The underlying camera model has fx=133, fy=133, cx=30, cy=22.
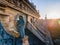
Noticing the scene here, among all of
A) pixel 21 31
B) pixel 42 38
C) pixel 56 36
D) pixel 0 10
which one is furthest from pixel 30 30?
pixel 56 36

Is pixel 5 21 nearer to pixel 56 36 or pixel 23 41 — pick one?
pixel 23 41

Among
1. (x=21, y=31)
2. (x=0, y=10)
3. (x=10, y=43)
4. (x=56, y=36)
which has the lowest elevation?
(x=56, y=36)

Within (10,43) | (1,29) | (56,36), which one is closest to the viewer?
(1,29)

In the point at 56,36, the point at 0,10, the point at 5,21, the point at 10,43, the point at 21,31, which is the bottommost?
the point at 56,36

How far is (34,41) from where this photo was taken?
11.8m

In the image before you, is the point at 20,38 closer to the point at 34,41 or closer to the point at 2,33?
the point at 2,33

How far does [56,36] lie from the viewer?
1783cm

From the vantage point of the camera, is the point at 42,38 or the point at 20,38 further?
the point at 42,38

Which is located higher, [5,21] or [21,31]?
[5,21]

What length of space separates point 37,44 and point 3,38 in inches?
249

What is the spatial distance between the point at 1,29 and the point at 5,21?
837mm

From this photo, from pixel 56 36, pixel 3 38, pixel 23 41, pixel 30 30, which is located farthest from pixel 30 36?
pixel 56 36

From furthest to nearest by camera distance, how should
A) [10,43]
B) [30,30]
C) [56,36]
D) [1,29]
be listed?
[56,36]
[30,30]
[10,43]
[1,29]

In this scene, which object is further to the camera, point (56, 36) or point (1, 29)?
point (56, 36)
